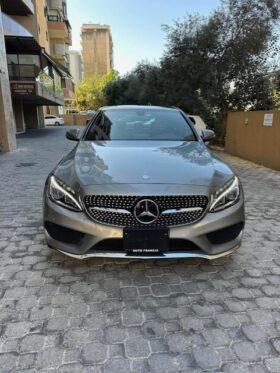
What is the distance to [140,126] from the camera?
414 centimetres

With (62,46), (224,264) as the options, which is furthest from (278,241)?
(62,46)

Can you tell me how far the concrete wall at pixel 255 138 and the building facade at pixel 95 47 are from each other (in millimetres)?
98237

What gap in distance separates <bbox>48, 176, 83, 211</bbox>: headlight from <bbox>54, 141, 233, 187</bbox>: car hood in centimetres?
6

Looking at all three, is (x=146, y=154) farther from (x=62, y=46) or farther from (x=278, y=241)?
(x=62, y=46)

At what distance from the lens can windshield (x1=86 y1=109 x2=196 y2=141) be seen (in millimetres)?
3928

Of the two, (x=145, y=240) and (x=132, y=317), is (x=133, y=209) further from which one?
(x=132, y=317)

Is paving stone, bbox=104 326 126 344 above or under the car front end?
under

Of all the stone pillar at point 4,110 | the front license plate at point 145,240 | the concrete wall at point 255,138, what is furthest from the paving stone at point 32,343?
the stone pillar at point 4,110

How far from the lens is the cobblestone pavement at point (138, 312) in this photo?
1939 millimetres

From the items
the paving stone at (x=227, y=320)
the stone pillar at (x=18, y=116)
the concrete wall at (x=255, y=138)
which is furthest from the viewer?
the stone pillar at (x=18, y=116)

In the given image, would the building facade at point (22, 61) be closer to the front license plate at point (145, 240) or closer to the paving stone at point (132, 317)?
the front license plate at point (145, 240)

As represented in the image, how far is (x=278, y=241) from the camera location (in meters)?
3.69

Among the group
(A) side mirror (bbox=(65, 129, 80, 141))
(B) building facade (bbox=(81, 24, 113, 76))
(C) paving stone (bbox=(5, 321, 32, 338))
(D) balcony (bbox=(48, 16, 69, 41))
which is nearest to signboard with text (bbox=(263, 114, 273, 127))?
(A) side mirror (bbox=(65, 129, 80, 141))

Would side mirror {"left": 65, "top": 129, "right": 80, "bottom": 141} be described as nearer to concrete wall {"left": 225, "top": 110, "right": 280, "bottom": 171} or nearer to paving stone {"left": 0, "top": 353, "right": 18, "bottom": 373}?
paving stone {"left": 0, "top": 353, "right": 18, "bottom": 373}
